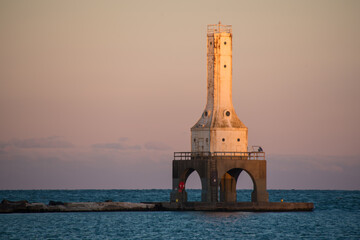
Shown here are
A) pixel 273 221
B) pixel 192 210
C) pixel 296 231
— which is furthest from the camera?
pixel 192 210

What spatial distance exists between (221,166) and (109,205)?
11832 millimetres

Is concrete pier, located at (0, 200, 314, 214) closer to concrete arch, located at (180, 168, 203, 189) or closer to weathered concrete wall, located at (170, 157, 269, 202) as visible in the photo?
weathered concrete wall, located at (170, 157, 269, 202)

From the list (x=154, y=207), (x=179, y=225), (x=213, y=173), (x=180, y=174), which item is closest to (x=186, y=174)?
(x=180, y=174)

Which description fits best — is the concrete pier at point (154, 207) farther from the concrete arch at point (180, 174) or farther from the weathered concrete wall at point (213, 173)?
the concrete arch at point (180, 174)

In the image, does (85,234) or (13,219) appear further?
(13,219)

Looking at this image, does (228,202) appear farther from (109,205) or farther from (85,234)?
(85,234)

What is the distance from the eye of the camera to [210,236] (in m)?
66.8

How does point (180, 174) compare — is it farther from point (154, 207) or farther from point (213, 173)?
point (213, 173)

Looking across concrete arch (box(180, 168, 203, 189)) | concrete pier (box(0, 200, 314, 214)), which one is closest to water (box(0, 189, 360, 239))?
concrete pier (box(0, 200, 314, 214))

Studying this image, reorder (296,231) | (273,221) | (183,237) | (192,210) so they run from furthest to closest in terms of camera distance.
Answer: (192,210) < (273,221) < (296,231) < (183,237)

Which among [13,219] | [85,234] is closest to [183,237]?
[85,234]

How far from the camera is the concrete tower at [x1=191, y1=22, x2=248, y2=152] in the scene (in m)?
83.4

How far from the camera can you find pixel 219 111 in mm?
84125

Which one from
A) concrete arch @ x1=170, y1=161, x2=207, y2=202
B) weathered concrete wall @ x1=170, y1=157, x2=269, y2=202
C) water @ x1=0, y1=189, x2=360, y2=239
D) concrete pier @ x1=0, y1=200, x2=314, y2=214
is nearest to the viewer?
water @ x1=0, y1=189, x2=360, y2=239
